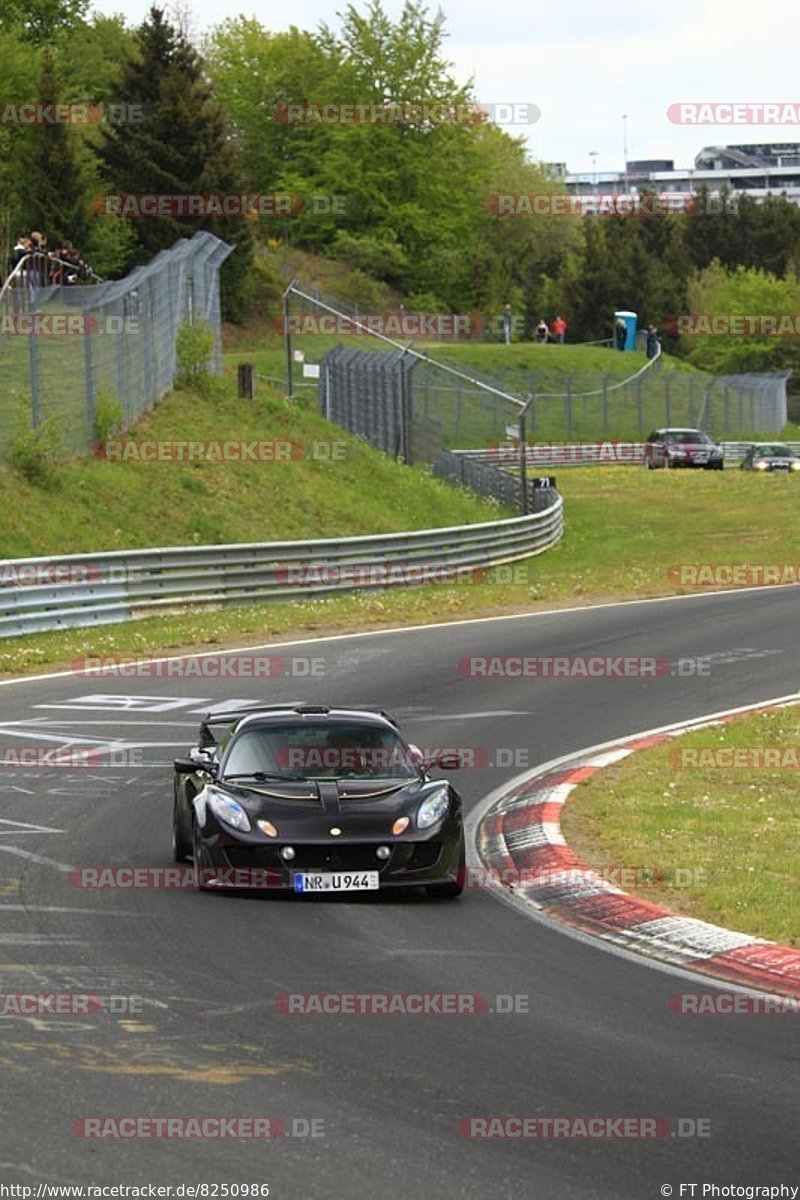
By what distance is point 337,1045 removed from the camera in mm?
8250

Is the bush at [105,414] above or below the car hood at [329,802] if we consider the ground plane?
above

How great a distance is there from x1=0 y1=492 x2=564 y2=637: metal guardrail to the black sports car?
521 inches

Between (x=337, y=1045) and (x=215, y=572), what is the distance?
21.8 m

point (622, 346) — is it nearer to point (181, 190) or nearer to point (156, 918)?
point (181, 190)

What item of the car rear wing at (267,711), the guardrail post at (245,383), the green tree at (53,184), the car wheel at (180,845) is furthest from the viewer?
the green tree at (53,184)

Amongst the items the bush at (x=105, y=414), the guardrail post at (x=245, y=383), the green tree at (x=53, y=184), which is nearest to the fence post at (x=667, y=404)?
the green tree at (x=53, y=184)

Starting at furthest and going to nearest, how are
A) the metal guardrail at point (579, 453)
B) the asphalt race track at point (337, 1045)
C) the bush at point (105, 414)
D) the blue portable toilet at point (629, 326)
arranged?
the blue portable toilet at point (629, 326) → the metal guardrail at point (579, 453) → the bush at point (105, 414) → the asphalt race track at point (337, 1045)

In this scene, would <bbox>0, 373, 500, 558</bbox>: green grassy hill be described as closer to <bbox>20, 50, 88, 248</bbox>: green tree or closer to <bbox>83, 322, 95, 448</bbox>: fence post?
<bbox>83, 322, 95, 448</bbox>: fence post

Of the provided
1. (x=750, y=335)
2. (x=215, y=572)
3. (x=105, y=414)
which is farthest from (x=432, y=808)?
(x=750, y=335)

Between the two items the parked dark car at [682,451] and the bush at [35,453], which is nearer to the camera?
the bush at [35,453]

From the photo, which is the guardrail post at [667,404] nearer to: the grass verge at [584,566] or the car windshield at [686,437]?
the car windshield at [686,437]

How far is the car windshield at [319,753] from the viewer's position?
41.8ft

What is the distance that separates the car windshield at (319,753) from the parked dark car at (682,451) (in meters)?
52.4

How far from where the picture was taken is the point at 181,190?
71.5 metres
